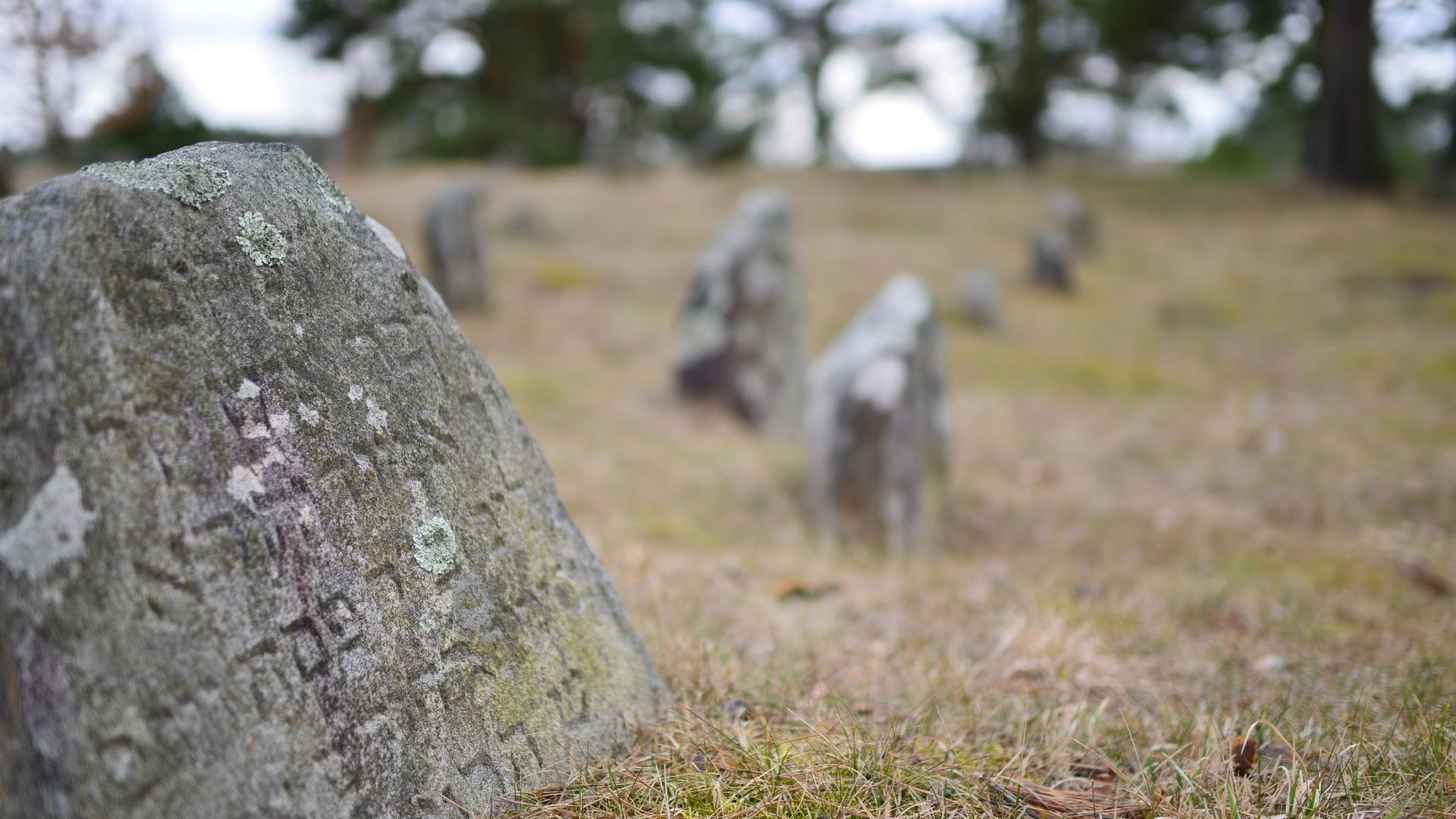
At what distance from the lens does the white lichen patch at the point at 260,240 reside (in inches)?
64.6

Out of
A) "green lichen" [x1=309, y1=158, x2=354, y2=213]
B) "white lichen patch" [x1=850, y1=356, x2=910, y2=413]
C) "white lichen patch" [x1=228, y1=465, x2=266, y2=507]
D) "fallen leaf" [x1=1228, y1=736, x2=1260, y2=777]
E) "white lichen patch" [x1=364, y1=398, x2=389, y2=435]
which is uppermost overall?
"green lichen" [x1=309, y1=158, x2=354, y2=213]

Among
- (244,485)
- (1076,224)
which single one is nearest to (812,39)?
(1076,224)

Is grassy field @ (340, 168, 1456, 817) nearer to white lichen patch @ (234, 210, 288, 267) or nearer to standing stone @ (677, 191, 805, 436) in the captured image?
standing stone @ (677, 191, 805, 436)

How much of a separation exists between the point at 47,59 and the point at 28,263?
6.09 meters

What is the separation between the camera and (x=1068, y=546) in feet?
17.5

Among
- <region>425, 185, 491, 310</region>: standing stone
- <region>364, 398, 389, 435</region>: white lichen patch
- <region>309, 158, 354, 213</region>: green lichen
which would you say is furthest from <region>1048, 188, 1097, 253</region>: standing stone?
<region>364, 398, 389, 435</region>: white lichen patch

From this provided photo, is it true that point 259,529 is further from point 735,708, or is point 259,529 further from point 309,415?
point 735,708

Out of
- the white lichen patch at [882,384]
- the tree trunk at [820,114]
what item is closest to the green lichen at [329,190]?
the white lichen patch at [882,384]

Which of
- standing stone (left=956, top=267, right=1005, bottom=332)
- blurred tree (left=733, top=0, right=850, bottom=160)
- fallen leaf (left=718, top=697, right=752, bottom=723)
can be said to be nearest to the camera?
fallen leaf (left=718, top=697, right=752, bottom=723)

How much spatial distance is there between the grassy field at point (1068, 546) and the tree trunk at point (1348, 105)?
177 inches

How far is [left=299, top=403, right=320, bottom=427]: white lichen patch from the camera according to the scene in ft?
5.37

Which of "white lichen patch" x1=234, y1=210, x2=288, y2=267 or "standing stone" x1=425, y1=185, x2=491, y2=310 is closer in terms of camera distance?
"white lichen patch" x1=234, y1=210, x2=288, y2=267

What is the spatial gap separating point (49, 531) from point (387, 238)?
91cm

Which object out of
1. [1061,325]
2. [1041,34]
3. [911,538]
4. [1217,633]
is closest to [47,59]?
[911,538]
